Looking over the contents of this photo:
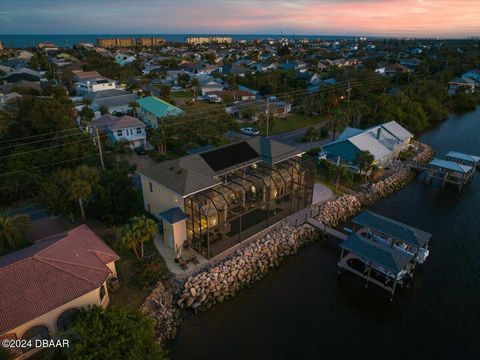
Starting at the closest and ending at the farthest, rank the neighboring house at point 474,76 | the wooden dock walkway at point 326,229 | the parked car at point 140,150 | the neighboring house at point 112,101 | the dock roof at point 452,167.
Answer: the wooden dock walkway at point 326,229 < the dock roof at point 452,167 < the parked car at point 140,150 < the neighboring house at point 112,101 < the neighboring house at point 474,76

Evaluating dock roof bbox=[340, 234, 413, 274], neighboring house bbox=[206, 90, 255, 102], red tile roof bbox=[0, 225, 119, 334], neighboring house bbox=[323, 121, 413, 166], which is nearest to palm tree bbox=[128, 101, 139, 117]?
neighboring house bbox=[206, 90, 255, 102]

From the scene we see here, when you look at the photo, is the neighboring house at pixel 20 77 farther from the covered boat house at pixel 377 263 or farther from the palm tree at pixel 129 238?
the covered boat house at pixel 377 263

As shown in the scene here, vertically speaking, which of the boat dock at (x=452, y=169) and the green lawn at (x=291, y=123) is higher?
the green lawn at (x=291, y=123)

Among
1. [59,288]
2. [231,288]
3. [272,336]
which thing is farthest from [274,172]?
[59,288]

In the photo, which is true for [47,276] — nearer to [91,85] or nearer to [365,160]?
[365,160]

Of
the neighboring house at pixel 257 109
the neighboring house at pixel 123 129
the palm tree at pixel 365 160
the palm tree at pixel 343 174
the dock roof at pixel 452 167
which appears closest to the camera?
the palm tree at pixel 343 174

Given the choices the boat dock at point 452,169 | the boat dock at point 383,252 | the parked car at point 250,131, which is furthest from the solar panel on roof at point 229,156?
the boat dock at point 452,169

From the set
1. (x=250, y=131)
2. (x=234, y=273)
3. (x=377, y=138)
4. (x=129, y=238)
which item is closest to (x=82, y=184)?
(x=129, y=238)
